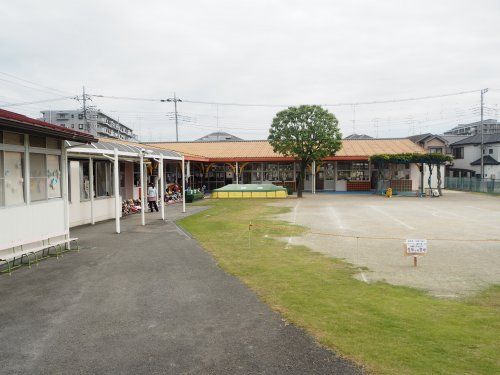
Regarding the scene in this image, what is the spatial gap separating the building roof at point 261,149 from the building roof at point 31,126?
80.8 feet

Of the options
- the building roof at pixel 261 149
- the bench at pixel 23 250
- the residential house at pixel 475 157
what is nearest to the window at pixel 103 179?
the bench at pixel 23 250

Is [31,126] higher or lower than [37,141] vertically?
higher

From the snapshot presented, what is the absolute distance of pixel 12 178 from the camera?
9633 mm

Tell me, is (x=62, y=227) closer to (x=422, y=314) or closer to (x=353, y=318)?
(x=353, y=318)

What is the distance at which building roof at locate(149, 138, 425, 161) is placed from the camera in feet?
123

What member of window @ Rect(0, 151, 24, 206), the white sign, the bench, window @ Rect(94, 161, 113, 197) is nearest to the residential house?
the white sign

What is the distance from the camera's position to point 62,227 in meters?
11.6

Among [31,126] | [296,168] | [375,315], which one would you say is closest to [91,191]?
[31,126]

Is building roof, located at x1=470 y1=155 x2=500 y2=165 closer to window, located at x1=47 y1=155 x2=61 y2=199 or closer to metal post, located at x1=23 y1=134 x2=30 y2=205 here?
window, located at x1=47 y1=155 x2=61 y2=199

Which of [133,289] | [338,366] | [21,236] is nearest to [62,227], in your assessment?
[21,236]

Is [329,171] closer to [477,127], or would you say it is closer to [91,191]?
[91,191]

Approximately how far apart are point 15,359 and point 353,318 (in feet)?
15.3

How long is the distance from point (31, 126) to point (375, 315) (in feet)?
27.2

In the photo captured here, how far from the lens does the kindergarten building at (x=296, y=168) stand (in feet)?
123
